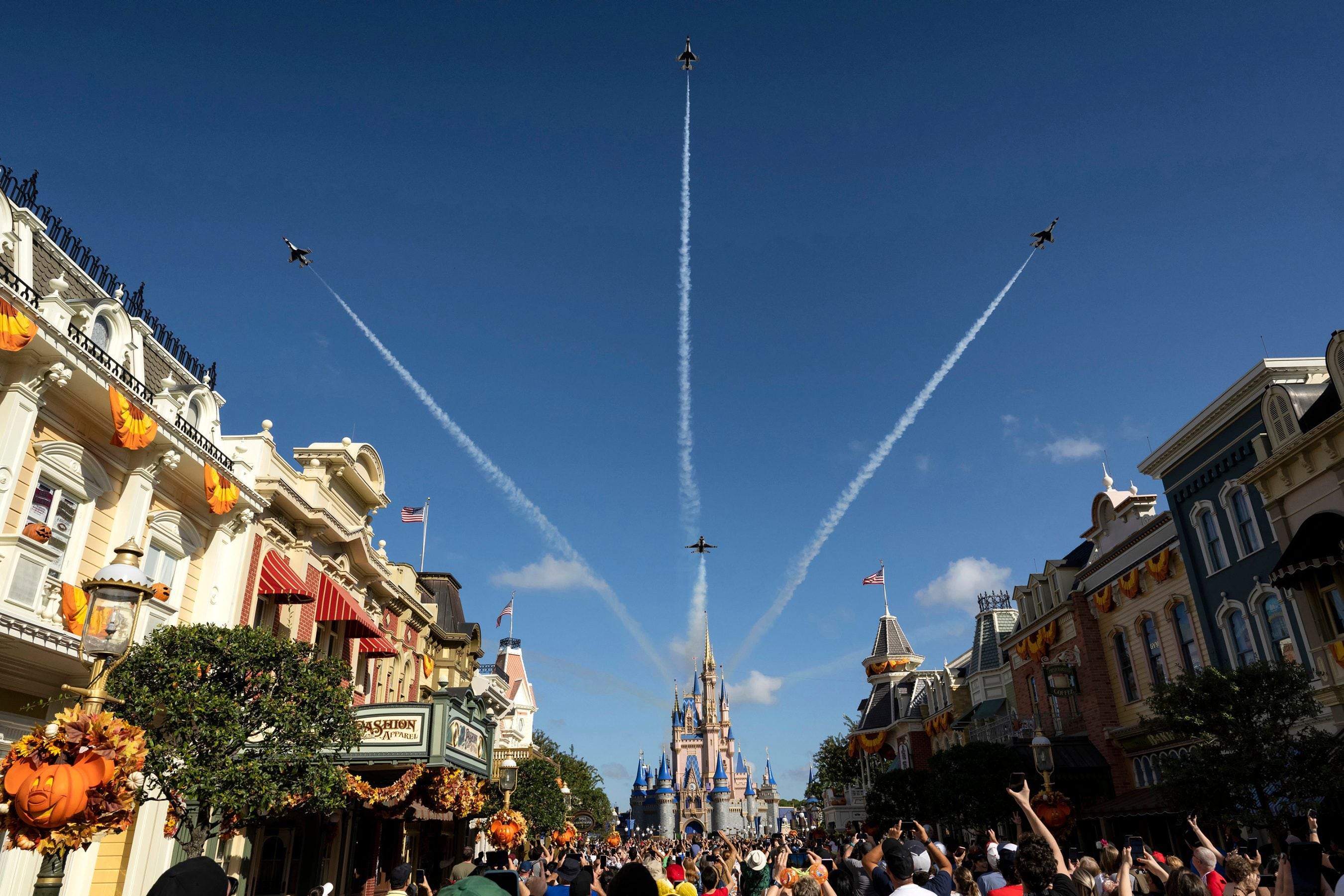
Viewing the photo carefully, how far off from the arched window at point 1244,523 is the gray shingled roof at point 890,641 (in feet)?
157

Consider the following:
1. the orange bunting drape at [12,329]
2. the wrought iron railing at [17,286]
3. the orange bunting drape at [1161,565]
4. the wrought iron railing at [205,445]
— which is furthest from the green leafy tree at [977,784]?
the wrought iron railing at [17,286]

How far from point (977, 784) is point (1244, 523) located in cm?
1524

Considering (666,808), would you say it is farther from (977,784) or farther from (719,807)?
(977,784)

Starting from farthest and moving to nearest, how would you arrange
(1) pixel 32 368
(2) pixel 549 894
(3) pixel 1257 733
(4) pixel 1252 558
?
1. (4) pixel 1252 558
2. (3) pixel 1257 733
3. (1) pixel 32 368
4. (2) pixel 549 894

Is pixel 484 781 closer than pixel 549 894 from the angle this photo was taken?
No

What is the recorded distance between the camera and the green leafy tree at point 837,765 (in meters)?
76.1

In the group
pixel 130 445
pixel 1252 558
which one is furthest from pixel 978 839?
pixel 130 445

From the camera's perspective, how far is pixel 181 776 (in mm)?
12773

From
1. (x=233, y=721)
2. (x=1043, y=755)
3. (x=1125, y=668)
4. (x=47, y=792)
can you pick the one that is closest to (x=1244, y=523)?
(x=1125, y=668)

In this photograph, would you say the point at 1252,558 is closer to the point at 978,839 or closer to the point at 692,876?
the point at 692,876

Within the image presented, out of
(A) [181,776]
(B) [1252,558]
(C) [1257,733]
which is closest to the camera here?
(A) [181,776]

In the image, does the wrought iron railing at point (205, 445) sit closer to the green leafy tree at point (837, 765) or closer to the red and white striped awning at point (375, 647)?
the red and white striped awning at point (375, 647)

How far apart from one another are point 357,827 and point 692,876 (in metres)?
14.8

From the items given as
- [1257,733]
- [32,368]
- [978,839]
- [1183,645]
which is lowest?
[978,839]
